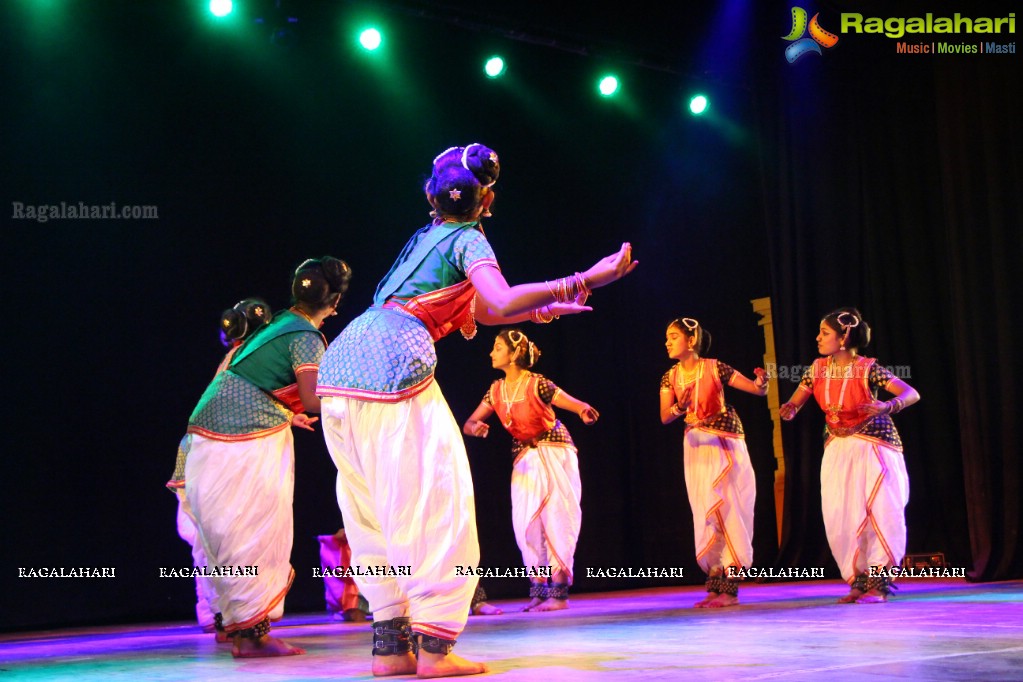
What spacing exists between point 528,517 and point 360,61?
135 inches

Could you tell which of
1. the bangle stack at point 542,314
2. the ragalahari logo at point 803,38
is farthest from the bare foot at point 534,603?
the ragalahari logo at point 803,38

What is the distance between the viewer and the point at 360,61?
7699 millimetres

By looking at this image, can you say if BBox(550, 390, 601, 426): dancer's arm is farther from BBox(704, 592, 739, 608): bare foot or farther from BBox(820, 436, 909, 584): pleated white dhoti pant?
BBox(820, 436, 909, 584): pleated white dhoti pant

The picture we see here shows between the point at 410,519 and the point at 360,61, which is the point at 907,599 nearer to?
the point at 410,519

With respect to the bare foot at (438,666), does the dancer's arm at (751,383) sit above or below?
above

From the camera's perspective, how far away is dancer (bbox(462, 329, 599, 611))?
6.81 m

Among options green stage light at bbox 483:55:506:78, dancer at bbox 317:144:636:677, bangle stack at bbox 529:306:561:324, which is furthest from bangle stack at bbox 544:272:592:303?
green stage light at bbox 483:55:506:78

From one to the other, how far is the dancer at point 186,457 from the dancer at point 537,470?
5.59ft

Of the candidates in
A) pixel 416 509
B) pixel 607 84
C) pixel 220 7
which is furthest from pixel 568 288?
pixel 607 84

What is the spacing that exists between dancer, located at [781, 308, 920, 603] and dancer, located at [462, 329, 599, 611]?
1.47 meters

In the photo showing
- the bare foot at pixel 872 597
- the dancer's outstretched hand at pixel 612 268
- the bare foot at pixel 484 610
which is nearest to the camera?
the dancer's outstretched hand at pixel 612 268

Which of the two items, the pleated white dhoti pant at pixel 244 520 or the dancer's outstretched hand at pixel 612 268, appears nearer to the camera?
the dancer's outstretched hand at pixel 612 268

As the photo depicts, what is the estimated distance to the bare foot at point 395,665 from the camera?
303 centimetres

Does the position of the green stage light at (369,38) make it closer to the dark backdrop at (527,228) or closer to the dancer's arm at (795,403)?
the dark backdrop at (527,228)
